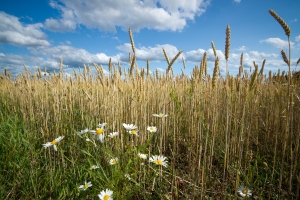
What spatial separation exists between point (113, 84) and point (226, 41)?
1.16m

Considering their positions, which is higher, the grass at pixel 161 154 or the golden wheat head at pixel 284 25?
the golden wheat head at pixel 284 25

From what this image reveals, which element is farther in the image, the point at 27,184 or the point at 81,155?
the point at 81,155

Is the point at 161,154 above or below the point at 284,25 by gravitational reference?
below

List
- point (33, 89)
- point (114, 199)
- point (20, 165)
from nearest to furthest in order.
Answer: point (114, 199) → point (20, 165) → point (33, 89)

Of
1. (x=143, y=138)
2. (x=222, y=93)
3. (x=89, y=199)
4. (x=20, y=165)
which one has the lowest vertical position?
(x=89, y=199)

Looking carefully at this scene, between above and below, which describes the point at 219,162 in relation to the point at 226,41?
below

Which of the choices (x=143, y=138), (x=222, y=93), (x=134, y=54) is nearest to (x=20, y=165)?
(x=143, y=138)

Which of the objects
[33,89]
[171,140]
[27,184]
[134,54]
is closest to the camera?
[27,184]

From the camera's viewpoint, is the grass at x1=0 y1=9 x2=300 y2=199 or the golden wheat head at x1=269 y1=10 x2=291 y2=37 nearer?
the golden wheat head at x1=269 y1=10 x2=291 y2=37

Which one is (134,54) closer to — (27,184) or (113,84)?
(113,84)

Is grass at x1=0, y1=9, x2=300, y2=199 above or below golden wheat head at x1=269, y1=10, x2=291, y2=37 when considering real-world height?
below

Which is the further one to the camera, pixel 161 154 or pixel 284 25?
pixel 161 154

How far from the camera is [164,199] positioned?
1222mm

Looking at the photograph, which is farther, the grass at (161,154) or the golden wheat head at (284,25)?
the grass at (161,154)
